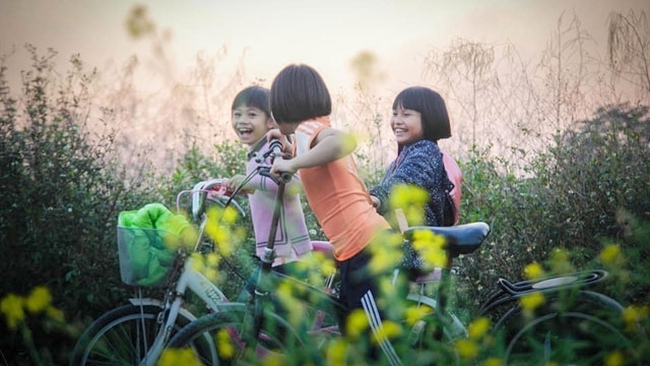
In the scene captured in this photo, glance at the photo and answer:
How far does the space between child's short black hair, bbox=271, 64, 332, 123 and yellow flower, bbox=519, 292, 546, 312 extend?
36.3 inches

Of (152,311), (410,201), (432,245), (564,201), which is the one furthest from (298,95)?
(564,201)

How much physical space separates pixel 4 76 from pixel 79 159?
0.68 m

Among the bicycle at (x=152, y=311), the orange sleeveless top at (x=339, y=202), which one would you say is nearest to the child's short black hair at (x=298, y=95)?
the orange sleeveless top at (x=339, y=202)

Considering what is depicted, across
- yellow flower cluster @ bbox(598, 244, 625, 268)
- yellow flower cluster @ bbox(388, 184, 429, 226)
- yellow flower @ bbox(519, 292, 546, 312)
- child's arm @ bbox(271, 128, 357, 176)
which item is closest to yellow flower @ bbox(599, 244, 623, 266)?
yellow flower cluster @ bbox(598, 244, 625, 268)

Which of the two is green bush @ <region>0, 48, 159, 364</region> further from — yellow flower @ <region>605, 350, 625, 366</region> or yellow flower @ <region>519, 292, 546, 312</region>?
yellow flower @ <region>605, 350, 625, 366</region>

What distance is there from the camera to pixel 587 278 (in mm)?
2328

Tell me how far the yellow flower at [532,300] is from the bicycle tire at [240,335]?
2.44 ft

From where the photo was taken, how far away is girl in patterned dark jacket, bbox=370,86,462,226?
2.83 metres

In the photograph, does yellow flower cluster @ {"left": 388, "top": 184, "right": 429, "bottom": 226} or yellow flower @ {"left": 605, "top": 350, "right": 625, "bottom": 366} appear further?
yellow flower cluster @ {"left": 388, "top": 184, "right": 429, "bottom": 226}

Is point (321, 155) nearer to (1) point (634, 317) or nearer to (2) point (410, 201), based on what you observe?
(2) point (410, 201)

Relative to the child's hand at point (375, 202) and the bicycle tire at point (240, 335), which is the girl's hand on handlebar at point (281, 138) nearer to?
the child's hand at point (375, 202)

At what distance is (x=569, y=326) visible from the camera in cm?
250

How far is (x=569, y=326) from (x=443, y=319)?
50cm

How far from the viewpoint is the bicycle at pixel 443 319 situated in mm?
2281
